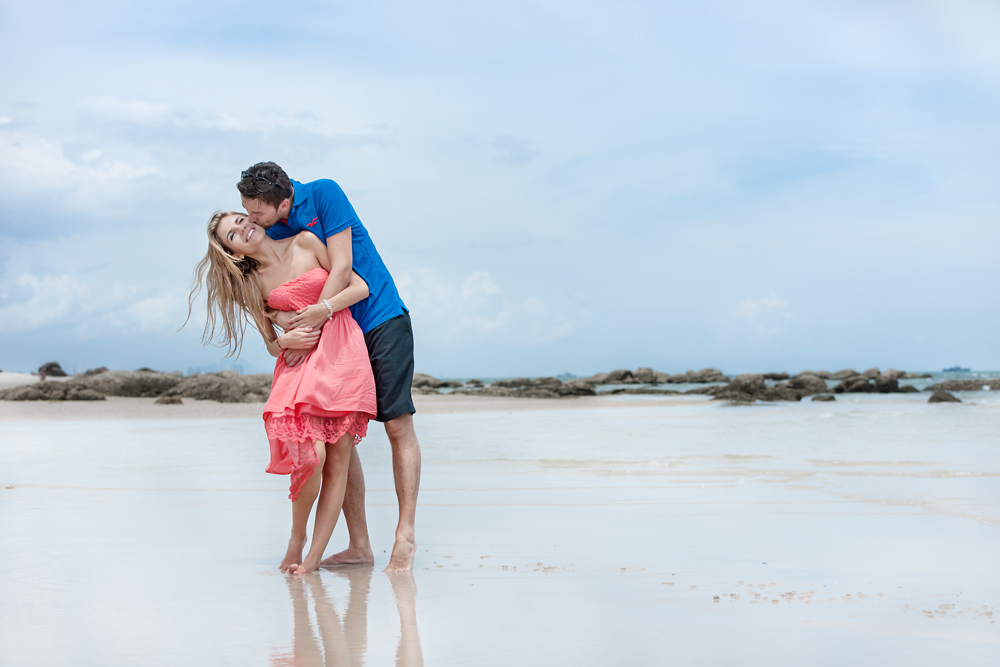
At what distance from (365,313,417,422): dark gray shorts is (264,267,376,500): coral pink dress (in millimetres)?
69

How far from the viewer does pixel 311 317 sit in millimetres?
3082

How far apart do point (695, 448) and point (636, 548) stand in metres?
4.40

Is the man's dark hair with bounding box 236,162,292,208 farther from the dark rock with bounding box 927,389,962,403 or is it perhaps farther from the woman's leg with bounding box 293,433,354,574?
the dark rock with bounding box 927,389,962,403

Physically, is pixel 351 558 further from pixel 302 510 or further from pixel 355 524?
pixel 302 510

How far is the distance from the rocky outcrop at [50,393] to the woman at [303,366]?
42.0 feet

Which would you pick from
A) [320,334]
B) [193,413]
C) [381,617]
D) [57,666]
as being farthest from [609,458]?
[193,413]

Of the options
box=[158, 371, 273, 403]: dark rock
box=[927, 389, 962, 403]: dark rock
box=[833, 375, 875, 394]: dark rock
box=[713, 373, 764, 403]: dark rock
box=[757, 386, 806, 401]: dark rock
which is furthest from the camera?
box=[833, 375, 875, 394]: dark rock

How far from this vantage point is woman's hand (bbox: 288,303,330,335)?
307cm

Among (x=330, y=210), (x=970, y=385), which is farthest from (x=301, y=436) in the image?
(x=970, y=385)

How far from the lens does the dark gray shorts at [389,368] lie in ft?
10.7

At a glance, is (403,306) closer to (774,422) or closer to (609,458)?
(609,458)

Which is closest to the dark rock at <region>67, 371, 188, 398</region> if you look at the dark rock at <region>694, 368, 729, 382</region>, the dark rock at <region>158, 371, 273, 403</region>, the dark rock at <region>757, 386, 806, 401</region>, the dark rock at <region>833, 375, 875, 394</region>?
the dark rock at <region>158, 371, 273, 403</region>

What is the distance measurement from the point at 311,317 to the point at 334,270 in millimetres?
214

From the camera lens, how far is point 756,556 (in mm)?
3219
